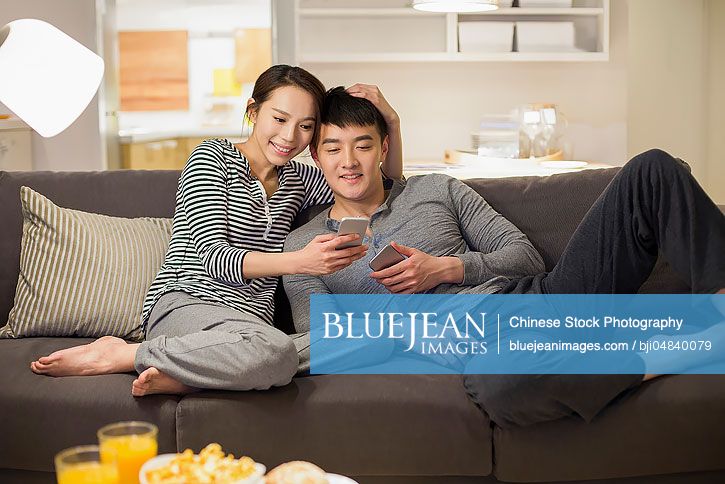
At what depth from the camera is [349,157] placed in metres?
2.41

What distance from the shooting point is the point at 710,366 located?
2.05 metres

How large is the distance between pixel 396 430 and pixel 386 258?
0.47 meters

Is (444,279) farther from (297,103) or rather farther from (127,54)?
(127,54)

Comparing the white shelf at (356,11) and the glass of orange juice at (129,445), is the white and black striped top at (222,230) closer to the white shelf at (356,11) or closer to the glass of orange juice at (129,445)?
the glass of orange juice at (129,445)

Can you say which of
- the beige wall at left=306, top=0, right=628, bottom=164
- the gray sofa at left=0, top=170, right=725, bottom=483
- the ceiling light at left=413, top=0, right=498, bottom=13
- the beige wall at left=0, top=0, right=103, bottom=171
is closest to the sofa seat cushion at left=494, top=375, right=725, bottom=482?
the gray sofa at left=0, top=170, right=725, bottom=483

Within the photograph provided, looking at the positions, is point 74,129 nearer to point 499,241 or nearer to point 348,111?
point 348,111

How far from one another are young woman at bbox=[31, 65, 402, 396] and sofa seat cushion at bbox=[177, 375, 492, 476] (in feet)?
0.19

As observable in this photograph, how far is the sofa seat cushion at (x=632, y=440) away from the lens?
1971 mm

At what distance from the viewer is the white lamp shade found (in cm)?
146

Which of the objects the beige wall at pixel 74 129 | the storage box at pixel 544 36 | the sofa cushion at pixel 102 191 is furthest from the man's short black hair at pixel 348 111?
the beige wall at pixel 74 129

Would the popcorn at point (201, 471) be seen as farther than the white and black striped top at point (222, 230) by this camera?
No

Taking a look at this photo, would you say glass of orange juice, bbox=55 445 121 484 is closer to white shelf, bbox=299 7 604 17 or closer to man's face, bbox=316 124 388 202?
Result: man's face, bbox=316 124 388 202

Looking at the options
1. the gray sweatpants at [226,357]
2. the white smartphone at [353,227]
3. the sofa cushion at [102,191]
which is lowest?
the gray sweatpants at [226,357]

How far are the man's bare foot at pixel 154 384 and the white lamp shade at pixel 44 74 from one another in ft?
2.12
